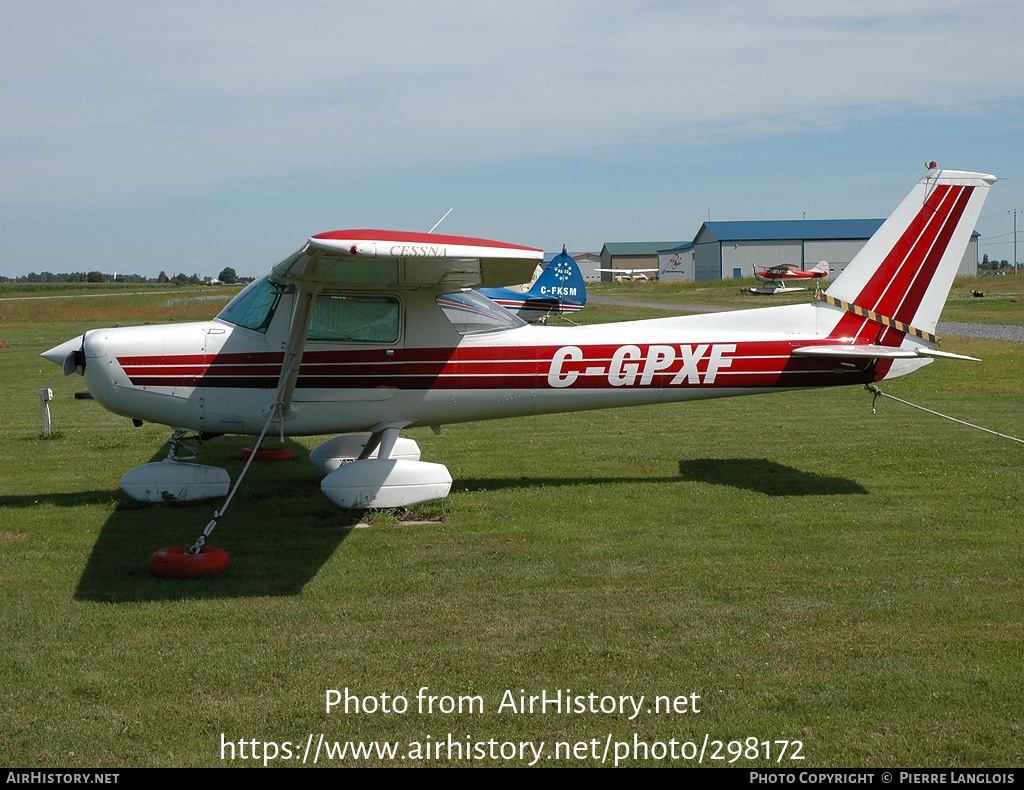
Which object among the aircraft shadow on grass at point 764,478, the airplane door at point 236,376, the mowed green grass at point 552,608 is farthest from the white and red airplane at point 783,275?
the airplane door at point 236,376

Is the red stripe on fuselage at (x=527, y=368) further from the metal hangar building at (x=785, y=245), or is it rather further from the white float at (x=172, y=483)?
the metal hangar building at (x=785, y=245)

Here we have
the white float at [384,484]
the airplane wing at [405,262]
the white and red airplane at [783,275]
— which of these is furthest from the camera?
the white and red airplane at [783,275]

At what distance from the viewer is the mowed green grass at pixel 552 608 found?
3709 millimetres

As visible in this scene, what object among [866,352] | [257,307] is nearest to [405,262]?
[257,307]

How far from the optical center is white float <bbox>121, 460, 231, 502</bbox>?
7477 millimetres

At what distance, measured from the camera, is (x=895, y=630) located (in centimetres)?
466

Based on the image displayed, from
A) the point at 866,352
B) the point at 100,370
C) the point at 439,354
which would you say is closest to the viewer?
the point at 100,370

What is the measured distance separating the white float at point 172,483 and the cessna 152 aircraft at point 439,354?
0.5 inches

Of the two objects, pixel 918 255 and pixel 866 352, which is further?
pixel 918 255

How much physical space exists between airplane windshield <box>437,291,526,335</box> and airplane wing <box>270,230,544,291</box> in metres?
0.20

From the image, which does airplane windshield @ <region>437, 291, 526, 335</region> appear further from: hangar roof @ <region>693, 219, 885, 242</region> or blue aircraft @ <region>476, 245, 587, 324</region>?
hangar roof @ <region>693, 219, 885, 242</region>

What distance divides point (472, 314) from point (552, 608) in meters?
3.34

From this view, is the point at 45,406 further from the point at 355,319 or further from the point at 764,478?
the point at 764,478

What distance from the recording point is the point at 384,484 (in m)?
7.08
